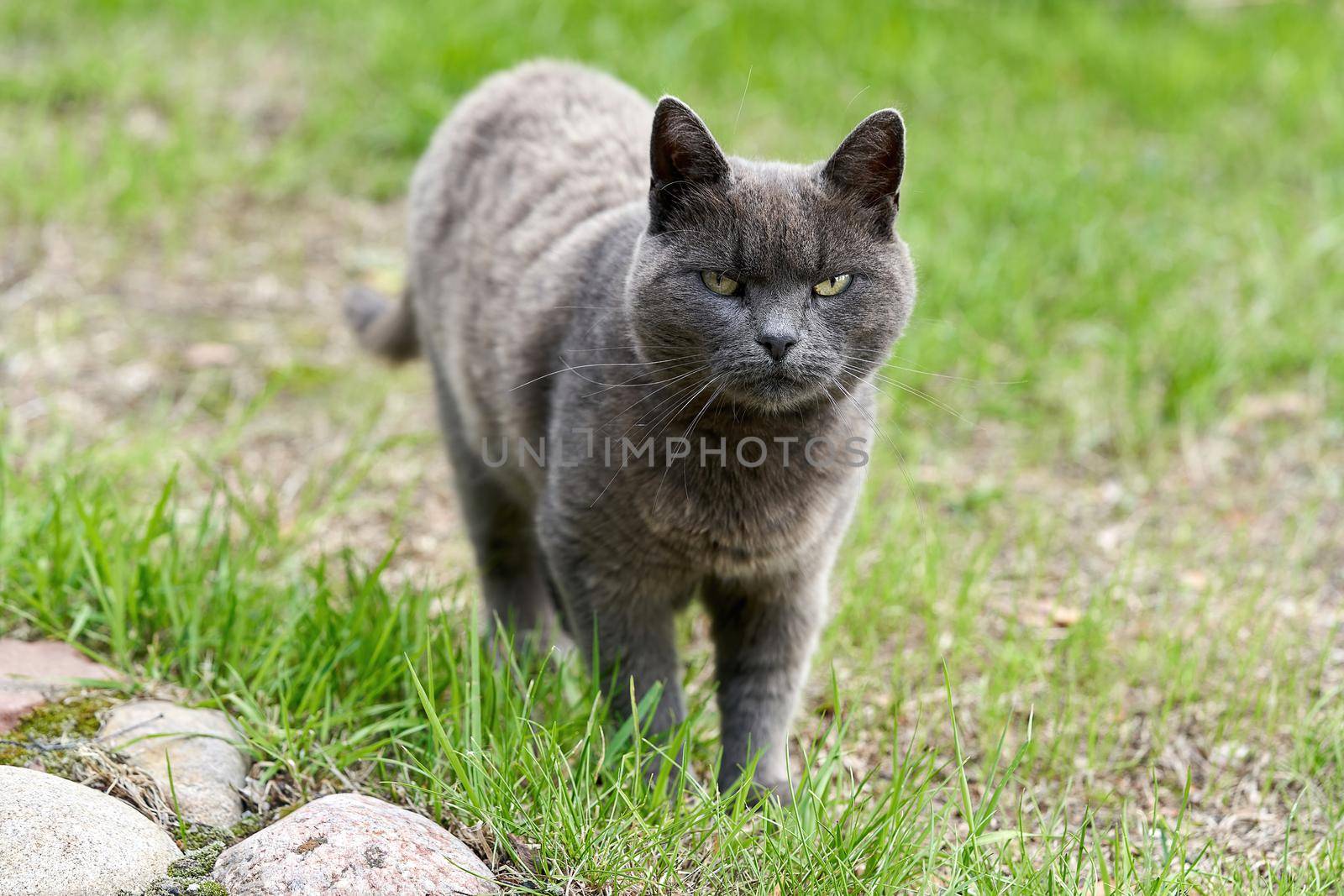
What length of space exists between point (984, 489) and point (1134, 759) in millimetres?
1009

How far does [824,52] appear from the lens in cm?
498

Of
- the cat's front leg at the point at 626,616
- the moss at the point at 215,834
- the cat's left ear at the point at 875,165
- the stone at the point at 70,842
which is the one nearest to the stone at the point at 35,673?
the stone at the point at 70,842

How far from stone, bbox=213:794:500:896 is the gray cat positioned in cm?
51

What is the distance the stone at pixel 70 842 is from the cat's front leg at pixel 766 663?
100 cm

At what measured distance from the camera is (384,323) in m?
3.14

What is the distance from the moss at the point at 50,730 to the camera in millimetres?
1824

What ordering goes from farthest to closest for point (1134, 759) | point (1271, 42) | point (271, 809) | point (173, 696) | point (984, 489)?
point (1271, 42), point (984, 489), point (1134, 759), point (173, 696), point (271, 809)

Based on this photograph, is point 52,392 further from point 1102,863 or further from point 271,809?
point 1102,863

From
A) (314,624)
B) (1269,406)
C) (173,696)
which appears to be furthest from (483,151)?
(1269,406)

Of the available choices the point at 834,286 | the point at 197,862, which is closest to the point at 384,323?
the point at 834,286

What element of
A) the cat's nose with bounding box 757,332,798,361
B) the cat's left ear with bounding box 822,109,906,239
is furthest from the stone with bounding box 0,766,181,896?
the cat's left ear with bounding box 822,109,906,239

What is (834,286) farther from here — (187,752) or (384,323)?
(384,323)

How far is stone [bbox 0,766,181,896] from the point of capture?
62.5 inches

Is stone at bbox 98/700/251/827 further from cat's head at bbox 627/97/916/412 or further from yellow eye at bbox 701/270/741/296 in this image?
yellow eye at bbox 701/270/741/296
